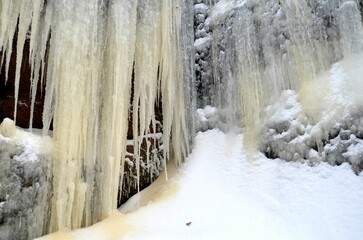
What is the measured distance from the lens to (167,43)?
7.11m

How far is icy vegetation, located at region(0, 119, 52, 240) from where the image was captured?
5.56m

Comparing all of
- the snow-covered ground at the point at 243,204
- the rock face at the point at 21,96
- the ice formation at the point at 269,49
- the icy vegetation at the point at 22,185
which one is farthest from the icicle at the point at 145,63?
the rock face at the point at 21,96

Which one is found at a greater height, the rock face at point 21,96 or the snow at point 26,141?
the rock face at point 21,96

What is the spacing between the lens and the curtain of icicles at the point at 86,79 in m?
5.83

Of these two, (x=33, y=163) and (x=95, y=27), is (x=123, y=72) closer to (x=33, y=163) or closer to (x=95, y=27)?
(x=95, y=27)

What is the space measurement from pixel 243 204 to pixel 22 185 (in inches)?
129

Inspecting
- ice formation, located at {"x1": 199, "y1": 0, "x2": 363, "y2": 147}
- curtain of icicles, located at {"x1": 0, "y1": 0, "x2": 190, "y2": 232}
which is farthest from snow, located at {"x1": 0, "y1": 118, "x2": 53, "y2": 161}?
ice formation, located at {"x1": 199, "y1": 0, "x2": 363, "y2": 147}

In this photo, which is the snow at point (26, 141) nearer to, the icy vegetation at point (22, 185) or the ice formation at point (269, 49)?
the icy vegetation at point (22, 185)

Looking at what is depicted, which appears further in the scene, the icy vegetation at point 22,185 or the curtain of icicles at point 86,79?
A: the curtain of icicles at point 86,79

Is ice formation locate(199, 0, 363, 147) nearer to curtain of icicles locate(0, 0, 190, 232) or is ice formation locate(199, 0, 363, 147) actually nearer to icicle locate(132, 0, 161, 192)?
icicle locate(132, 0, 161, 192)

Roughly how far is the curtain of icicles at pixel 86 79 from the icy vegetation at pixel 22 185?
17 cm

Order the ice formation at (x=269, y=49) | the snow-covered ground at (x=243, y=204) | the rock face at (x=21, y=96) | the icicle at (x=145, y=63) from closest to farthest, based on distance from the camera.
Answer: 1. the snow-covered ground at (x=243, y=204)
2. the icicle at (x=145, y=63)
3. the ice formation at (x=269, y=49)
4. the rock face at (x=21, y=96)

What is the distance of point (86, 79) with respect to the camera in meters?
6.03

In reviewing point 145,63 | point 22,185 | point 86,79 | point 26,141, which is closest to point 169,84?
point 145,63
